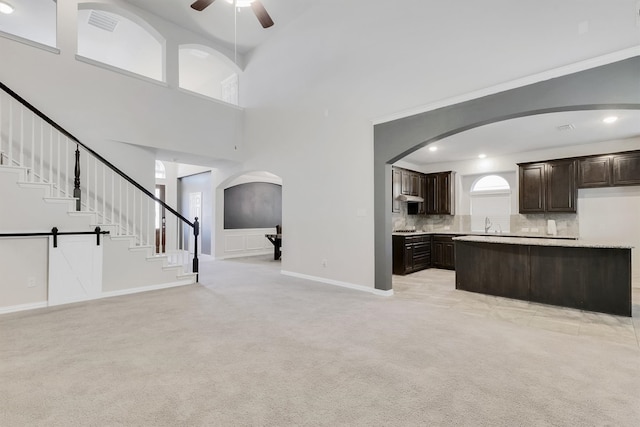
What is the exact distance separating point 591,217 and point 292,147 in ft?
20.5

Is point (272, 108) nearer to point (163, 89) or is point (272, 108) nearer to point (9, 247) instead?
point (163, 89)

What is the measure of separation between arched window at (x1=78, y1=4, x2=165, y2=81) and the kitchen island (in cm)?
700

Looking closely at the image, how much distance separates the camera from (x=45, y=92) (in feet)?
15.7

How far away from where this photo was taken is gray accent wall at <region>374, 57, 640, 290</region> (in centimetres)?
290

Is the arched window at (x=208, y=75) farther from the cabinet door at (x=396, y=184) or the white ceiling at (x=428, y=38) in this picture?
the cabinet door at (x=396, y=184)

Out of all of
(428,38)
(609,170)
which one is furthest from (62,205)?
(609,170)

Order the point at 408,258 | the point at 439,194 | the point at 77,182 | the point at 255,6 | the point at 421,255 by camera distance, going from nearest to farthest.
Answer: the point at 255,6
the point at 77,182
the point at 408,258
the point at 421,255
the point at 439,194

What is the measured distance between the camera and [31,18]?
6.04 meters

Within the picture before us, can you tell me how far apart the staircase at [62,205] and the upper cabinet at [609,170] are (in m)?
7.88

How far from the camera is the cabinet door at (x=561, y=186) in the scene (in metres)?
6.05

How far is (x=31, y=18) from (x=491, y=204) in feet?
36.1

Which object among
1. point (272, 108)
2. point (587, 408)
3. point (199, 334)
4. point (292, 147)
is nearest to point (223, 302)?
point (199, 334)

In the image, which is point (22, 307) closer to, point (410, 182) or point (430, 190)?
point (410, 182)

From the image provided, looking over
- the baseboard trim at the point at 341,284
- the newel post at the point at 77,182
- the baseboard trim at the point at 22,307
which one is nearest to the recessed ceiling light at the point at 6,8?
the newel post at the point at 77,182
